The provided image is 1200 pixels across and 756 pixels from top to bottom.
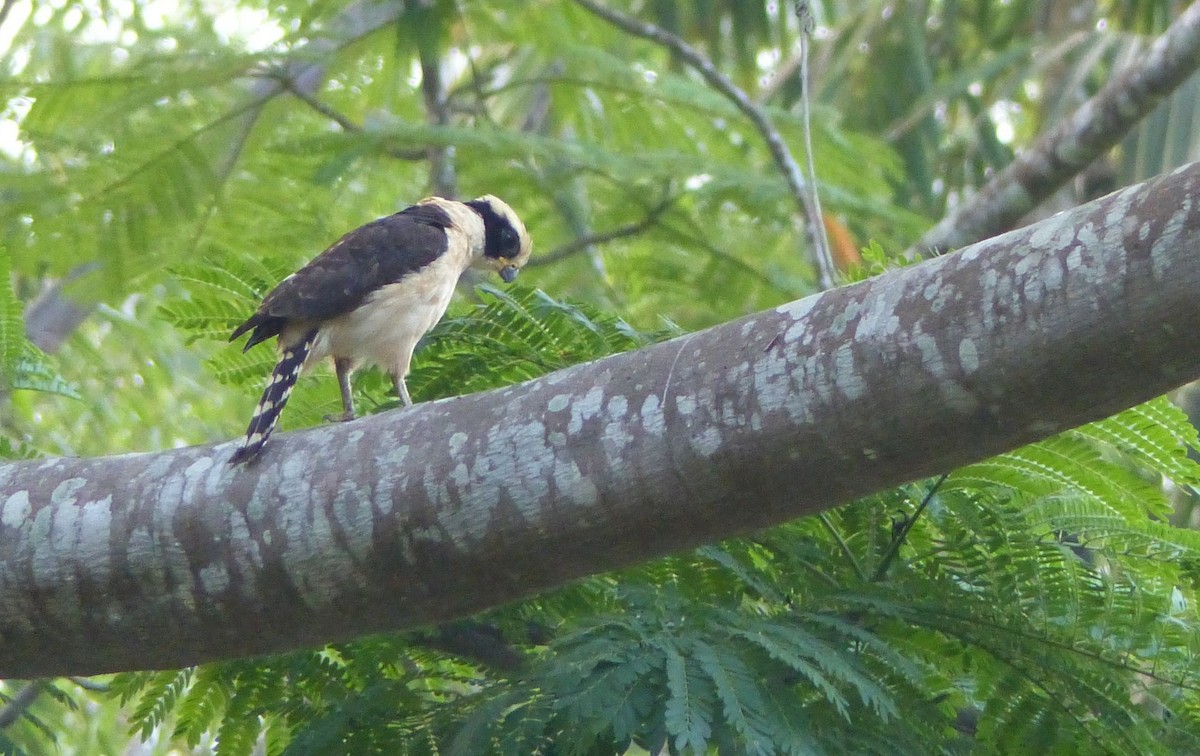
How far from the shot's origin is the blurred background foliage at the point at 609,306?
3121 mm

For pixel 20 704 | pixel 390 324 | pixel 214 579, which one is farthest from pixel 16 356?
pixel 20 704

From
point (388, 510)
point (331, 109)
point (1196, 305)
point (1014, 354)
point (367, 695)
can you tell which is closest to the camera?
point (1196, 305)

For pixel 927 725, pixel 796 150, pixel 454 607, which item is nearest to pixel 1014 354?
pixel 927 725

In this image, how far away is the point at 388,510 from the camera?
3.02 meters

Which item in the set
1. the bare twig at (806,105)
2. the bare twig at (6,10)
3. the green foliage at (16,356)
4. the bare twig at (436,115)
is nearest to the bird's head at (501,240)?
the bare twig at (436,115)

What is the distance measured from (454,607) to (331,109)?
4832 millimetres

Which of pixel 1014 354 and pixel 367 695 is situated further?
pixel 367 695

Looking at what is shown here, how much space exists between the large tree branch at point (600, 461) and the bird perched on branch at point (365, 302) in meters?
0.76

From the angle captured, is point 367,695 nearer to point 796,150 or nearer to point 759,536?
point 759,536

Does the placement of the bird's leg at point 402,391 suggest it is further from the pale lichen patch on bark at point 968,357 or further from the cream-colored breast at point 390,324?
the pale lichen patch on bark at point 968,357

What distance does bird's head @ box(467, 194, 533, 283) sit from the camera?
18.8 ft

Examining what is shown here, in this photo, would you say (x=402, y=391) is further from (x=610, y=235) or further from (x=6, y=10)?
(x=6, y=10)

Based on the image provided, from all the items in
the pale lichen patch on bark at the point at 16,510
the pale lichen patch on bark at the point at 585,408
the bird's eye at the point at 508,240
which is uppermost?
the bird's eye at the point at 508,240

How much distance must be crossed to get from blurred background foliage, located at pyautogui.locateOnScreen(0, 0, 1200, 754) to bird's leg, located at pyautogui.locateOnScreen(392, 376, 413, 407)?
8 centimetres
